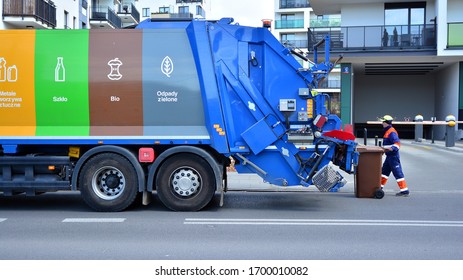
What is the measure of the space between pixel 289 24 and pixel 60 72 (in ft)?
225

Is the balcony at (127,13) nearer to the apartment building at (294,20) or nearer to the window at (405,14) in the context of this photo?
the apartment building at (294,20)

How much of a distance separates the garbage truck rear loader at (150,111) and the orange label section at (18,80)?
2 cm

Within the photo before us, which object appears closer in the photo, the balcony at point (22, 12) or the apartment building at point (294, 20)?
the balcony at point (22, 12)

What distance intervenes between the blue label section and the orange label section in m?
1.95

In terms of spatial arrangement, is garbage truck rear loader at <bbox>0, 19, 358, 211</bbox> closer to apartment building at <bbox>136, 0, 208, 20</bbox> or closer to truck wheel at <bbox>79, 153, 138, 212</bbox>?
truck wheel at <bbox>79, 153, 138, 212</bbox>

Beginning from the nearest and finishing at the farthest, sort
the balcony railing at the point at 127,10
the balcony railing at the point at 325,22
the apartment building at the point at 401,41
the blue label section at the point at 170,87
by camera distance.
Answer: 1. the blue label section at the point at 170,87
2. the apartment building at the point at 401,41
3. the balcony railing at the point at 127,10
4. the balcony railing at the point at 325,22

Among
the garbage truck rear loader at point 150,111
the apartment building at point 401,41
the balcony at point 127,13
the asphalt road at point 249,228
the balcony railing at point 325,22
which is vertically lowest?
the asphalt road at point 249,228

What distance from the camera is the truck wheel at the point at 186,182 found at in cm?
864

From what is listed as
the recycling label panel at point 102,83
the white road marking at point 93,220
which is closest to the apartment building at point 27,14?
the recycling label panel at point 102,83

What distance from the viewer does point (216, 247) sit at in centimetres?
642

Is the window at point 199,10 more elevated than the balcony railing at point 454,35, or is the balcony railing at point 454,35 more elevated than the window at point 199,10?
the window at point 199,10

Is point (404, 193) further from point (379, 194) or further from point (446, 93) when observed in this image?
point (446, 93)

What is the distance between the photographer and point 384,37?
25.4m

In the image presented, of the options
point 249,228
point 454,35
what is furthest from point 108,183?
point 454,35
